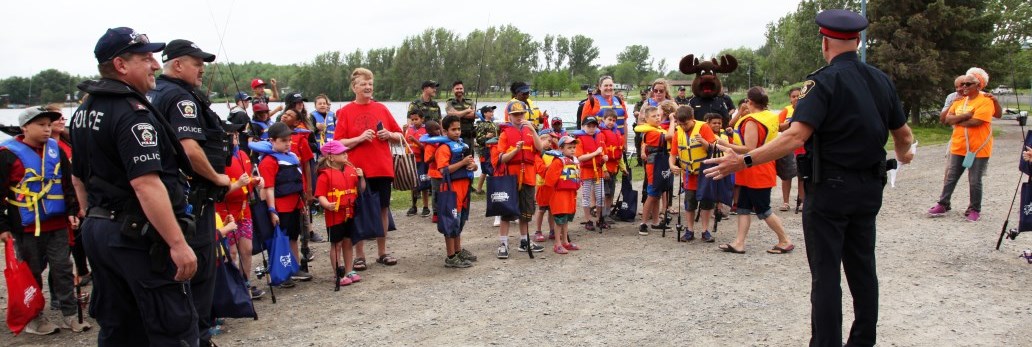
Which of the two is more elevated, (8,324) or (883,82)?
(883,82)

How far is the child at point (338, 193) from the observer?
7.05 meters

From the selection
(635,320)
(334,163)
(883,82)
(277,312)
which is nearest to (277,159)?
(334,163)

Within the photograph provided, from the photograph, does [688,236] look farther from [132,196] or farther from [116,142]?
[116,142]

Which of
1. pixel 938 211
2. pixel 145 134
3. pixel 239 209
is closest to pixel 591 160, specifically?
pixel 239 209

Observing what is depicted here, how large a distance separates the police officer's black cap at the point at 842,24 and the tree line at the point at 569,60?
506cm

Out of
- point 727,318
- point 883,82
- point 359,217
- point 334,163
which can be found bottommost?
point 727,318

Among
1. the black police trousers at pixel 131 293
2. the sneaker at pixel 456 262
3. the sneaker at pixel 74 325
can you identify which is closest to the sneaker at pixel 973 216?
the sneaker at pixel 456 262

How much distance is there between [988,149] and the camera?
32.0 feet

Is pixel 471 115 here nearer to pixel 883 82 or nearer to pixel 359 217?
pixel 359 217

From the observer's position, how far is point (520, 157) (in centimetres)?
827

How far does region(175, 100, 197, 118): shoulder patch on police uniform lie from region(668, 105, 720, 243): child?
19.0ft

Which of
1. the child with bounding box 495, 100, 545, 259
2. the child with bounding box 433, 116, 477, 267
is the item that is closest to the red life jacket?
the child with bounding box 495, 100, 545, 259

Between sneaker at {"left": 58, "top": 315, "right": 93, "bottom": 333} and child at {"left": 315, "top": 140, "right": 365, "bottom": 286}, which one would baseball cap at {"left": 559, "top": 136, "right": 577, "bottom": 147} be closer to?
child at {"left": 315, "top": 140, "right": 365, "bottom": 286}

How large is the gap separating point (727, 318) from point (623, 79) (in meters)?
73.0
